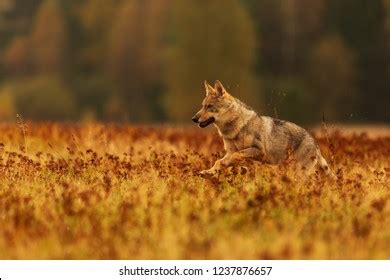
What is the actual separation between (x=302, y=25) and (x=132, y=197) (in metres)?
49.8

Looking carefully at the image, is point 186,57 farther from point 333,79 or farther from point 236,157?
point 236,157

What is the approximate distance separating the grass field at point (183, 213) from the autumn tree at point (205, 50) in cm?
3674

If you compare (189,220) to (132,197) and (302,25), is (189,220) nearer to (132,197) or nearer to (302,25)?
(132,197)

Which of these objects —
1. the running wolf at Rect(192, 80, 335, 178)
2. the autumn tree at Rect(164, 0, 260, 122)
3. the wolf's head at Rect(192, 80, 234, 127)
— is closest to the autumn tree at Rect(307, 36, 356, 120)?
the autumn tree at Rect(164, 0, 260, 122)

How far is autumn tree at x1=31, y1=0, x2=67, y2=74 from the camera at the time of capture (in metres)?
64.2

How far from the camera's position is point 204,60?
4959 centimetres

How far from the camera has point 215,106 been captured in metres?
11.5

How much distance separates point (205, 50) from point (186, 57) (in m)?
1.18

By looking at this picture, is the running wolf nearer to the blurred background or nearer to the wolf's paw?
the wolf's paw

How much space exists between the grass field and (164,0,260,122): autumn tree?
3674cm

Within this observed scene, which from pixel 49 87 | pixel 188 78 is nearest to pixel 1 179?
pixel 188 78

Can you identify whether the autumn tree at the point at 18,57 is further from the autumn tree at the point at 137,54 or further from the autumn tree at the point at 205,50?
the autumn tree at the point at 205,50

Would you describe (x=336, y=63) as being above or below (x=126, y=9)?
below

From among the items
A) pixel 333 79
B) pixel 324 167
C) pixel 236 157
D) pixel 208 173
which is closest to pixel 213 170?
pixel 208 173
